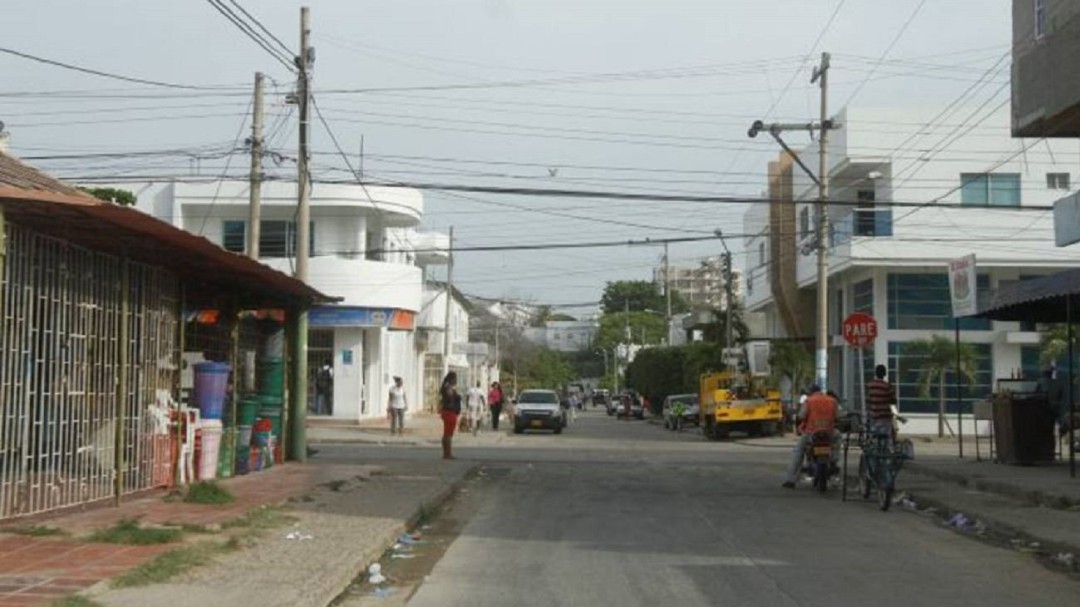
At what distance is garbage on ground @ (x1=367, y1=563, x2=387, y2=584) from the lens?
10195 mm

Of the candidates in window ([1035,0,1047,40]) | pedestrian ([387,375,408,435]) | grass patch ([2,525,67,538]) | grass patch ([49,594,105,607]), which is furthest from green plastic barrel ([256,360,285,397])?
pedestrian ([387,375,408,435])

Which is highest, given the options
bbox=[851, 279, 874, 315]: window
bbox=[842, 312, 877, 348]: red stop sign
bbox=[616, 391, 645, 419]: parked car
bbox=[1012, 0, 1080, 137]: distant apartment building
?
bbox=[1012, 0, 1080, 137]: distant apartment building

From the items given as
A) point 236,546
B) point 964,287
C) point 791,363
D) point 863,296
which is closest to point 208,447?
point 236,546

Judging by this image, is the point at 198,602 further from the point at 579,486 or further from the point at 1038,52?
the point at 1038,52

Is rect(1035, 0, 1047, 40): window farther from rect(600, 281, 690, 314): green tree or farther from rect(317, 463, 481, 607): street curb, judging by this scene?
rect(600, 281, 690, 314): green tree

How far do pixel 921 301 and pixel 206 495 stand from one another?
32.8 metres

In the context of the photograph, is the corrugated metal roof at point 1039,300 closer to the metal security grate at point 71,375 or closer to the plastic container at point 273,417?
the plastic container at point 273,417

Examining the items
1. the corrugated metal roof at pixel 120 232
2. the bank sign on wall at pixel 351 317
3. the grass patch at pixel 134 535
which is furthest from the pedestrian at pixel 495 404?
the grass patch at pixel 134 535

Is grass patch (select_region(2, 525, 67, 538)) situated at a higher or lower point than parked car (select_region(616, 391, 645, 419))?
higher

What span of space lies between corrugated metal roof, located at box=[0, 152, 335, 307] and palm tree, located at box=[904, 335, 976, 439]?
24034 mm

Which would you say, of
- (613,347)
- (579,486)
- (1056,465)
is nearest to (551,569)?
(579,486)

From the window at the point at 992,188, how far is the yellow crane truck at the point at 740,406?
931cm

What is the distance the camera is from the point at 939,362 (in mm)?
36656

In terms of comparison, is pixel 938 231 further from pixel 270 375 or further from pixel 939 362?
pixel 270 375
